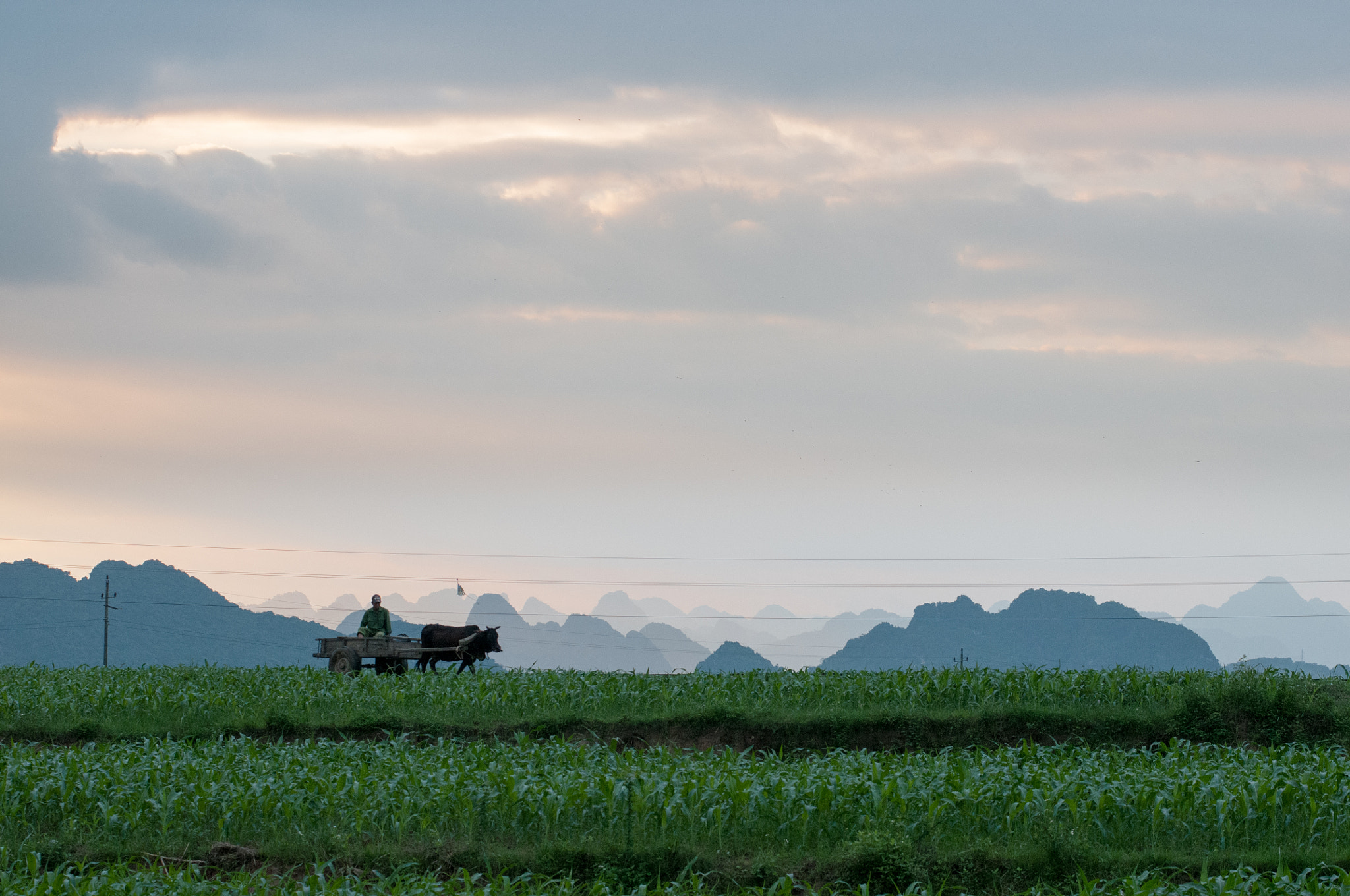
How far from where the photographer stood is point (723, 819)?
1159 centimetres

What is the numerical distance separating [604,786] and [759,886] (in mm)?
2098

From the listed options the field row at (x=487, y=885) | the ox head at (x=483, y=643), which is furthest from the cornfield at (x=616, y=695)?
the field row at (x=487, y=885)

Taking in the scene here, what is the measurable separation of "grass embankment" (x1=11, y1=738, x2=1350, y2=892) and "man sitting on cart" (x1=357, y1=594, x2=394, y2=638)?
45.8 feet

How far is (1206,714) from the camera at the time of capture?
1741 cm

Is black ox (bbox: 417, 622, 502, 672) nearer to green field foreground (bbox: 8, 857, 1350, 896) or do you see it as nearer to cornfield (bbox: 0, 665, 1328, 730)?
cornfield (bbox: 0, 665, 1328, 730)

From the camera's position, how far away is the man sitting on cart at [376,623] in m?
27.6

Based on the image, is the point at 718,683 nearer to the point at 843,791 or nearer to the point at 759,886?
the point at 843,791

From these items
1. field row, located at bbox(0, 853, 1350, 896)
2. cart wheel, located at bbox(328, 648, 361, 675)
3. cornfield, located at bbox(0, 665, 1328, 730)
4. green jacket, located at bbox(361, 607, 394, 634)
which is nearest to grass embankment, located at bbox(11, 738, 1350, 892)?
field row, located at bbox(0, 853, 1350, 896)

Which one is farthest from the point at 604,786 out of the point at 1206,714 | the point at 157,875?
the point at 1206,714

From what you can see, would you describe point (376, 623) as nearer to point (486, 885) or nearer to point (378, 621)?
point (378, 621)

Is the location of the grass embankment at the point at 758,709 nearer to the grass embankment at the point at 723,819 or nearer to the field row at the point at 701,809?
the grass embankment at the point at 723,819

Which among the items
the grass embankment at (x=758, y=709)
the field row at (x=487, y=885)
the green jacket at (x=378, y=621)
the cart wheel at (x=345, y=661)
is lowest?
the field row at (x=487, y=885)

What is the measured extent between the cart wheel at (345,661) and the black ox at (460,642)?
2.08 meters

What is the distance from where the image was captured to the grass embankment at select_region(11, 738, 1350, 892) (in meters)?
10.8
